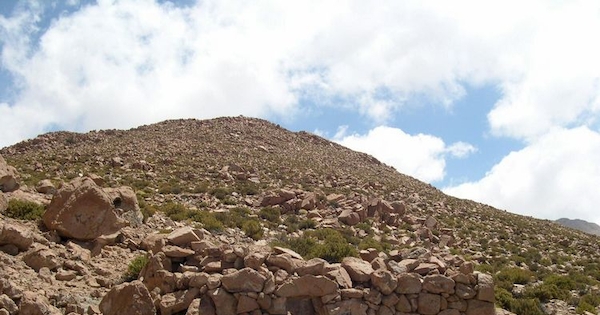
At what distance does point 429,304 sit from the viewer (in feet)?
35.4

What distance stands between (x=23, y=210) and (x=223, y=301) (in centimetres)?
804

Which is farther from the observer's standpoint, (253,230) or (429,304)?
(253,230)

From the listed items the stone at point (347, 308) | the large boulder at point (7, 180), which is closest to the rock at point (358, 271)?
the stone at point (347, 308)

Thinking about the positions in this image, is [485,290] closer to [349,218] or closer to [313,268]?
[313,268]

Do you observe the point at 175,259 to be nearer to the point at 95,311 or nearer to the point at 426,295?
the point at 95,311

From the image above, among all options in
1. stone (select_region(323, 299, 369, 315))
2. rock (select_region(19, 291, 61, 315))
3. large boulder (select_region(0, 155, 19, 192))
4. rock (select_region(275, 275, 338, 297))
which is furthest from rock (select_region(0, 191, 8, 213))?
stone (select_region(323, 299, 369, 315))

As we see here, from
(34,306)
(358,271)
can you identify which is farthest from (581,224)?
(34,306)

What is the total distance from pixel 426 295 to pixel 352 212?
606 inches

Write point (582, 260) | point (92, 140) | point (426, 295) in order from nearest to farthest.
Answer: point (426, 295) < point (582, 260) < point (92, 140)

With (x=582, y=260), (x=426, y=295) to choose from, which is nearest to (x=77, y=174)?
(x=426, y=295)

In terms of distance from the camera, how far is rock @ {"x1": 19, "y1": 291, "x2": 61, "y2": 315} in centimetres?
923

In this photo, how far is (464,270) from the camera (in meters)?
11.3

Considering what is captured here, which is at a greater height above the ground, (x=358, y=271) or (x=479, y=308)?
(x=358, y=271)

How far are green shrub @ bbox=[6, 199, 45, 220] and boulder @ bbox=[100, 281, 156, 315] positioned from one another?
556 centimetres
